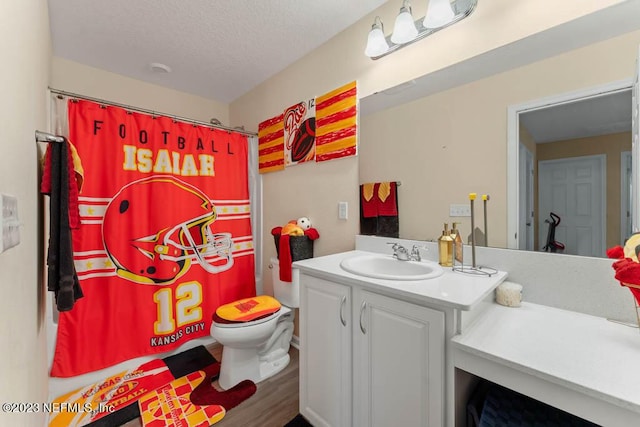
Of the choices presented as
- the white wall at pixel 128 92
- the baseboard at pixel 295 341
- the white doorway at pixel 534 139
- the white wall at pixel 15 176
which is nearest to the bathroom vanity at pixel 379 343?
the white doorway at pixel 534 139

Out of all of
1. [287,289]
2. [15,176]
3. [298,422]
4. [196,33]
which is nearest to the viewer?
[15,176]

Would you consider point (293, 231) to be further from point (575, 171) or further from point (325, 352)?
point (575, 171)

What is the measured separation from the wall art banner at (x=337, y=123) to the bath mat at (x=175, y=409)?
170 centimetres

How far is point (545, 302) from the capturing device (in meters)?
1.05

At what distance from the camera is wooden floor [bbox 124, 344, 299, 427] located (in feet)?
4.65

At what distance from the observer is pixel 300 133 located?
6.71ft

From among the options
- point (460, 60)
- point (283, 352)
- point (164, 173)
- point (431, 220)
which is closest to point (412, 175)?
point (431, 220)

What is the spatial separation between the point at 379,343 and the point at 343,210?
3.08ft

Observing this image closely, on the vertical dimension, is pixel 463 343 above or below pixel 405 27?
below

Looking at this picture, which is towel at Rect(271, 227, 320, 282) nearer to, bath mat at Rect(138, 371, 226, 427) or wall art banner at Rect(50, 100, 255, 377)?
wall art banner at Rect(50, 100, 255, 377)

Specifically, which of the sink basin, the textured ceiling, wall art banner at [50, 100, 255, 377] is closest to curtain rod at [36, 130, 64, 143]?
wall art banner at [50, 100, 255, 377]

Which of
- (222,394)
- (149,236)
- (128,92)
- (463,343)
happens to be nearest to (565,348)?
(463,343)

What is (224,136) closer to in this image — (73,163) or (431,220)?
(73,163)

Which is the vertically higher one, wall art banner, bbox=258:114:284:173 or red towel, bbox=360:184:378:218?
wall art banner, bbox=258:114:284:173
